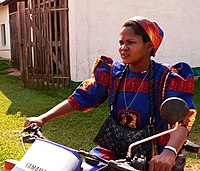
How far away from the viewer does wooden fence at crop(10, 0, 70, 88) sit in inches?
338

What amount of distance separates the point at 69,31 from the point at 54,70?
3.92 ft

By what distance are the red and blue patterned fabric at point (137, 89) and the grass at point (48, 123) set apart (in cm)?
216

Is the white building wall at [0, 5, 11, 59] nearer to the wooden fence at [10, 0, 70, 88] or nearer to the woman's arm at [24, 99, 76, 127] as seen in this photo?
the wooden fence at [10, 0, 70, 88]

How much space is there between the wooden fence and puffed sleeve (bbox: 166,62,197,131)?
255 inches

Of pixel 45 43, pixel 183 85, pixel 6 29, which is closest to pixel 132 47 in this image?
pixel 183 85

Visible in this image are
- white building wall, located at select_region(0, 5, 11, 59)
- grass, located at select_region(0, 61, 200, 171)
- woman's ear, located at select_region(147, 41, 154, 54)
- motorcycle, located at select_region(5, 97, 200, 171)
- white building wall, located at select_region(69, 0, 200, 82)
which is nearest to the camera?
motorcycle, located at select_region(5, 97, 200, 171)

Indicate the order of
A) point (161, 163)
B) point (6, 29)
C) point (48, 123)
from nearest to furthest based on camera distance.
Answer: point (161, 163) < point (48, 123) < point (6, 29)

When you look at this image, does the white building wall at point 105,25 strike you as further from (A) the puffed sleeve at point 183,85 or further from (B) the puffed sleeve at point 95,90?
(A) the puffed sleeve at point 183,85

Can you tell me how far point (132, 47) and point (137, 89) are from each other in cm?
28

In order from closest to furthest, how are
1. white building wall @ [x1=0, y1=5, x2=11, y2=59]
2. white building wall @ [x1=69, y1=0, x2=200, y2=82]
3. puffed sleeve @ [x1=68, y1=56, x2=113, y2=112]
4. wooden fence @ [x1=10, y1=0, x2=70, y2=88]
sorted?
puffed sleeve @ [x1=68, y1=56, x2=113, y2=112]
white building wall @ [x1=69, y1=0, x2=200, y2=82]
wooden fence @ [x1=10, y1=0, x2=70, y2=88]
white building wall @ [x1=0, y1=5, x2=11, y2=59]

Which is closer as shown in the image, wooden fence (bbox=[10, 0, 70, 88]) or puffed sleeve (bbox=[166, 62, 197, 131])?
puffed sleeve (bbox=[166, 62, 197, 131])

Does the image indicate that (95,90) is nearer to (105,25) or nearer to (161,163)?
(161,163)

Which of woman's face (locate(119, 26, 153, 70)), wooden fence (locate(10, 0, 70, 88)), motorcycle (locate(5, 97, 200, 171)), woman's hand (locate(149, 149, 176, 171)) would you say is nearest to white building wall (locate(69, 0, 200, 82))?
wooden fence (locate(10, 0, 70, 88))

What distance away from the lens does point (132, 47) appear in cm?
221
